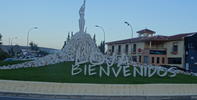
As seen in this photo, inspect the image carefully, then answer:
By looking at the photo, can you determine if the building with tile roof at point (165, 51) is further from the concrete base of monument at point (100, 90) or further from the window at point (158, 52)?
the concrete base of monument at point (100, 90)

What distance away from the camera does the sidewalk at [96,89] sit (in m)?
13.5

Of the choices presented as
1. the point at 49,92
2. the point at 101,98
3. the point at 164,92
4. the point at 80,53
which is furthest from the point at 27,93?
the point at 80,53

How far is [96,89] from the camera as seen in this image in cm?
1433

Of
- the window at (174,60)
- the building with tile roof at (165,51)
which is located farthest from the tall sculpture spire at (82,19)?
the window at (174,60)

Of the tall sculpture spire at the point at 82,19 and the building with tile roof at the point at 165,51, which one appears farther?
the building with tile roof at the point at 165,51

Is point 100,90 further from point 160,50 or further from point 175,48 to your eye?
point 160,50

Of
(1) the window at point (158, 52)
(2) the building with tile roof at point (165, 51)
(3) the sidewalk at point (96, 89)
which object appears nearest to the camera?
(3) the sidewalk at point (96, 89)

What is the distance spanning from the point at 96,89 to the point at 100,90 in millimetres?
238

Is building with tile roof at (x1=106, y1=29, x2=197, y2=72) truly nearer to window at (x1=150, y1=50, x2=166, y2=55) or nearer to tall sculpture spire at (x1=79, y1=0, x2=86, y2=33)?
window at (x1=150, y1=50, x2=166, y2=55)

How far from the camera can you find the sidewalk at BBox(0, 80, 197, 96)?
13458 millimetres

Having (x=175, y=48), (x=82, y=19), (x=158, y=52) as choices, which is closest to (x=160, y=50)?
(x=158, y=52)

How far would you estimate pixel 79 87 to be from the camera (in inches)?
574

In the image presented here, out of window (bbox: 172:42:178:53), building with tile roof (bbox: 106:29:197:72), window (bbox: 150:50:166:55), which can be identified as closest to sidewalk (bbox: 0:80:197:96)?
building with tile roof (bbox: 106:29:197:72)

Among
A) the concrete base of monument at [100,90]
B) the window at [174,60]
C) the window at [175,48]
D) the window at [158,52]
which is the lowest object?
A: the concrete base of monument at [100,90]
